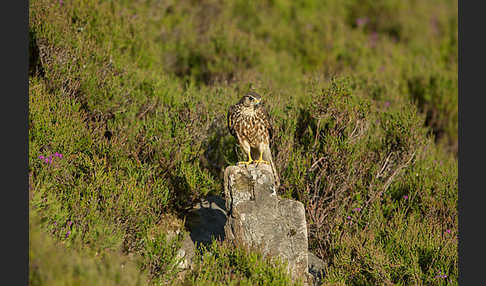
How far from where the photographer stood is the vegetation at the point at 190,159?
444 cm

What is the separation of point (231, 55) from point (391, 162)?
451 cm

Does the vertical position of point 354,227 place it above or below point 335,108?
below

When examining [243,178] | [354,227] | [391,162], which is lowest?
[354,227]

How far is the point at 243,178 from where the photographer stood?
465 centimetres

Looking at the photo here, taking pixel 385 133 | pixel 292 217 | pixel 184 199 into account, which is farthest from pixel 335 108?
pixel 184 199

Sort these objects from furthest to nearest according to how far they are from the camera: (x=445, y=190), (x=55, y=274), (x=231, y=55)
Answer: (x=231, y=55)
(x=445, y=190)
(x=55, y=274)

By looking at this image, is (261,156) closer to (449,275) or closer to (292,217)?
(292,217)

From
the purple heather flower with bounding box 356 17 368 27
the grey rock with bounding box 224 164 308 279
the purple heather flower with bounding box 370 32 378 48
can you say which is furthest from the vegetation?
the purple heather flower with bounding box 356 17 368 27

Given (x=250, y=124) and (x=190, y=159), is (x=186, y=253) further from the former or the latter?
(x=250, y=124)

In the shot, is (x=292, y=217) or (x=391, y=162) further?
(x=391, y=162)

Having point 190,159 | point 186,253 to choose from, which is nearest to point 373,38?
point 190,159

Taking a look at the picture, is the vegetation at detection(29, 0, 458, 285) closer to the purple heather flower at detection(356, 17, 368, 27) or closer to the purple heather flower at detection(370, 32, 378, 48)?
the purple heather flower at detection(370, 32, 378, 48)

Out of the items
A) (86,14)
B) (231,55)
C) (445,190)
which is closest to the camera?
(445,190)

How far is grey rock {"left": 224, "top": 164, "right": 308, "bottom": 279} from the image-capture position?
15.1 feet
